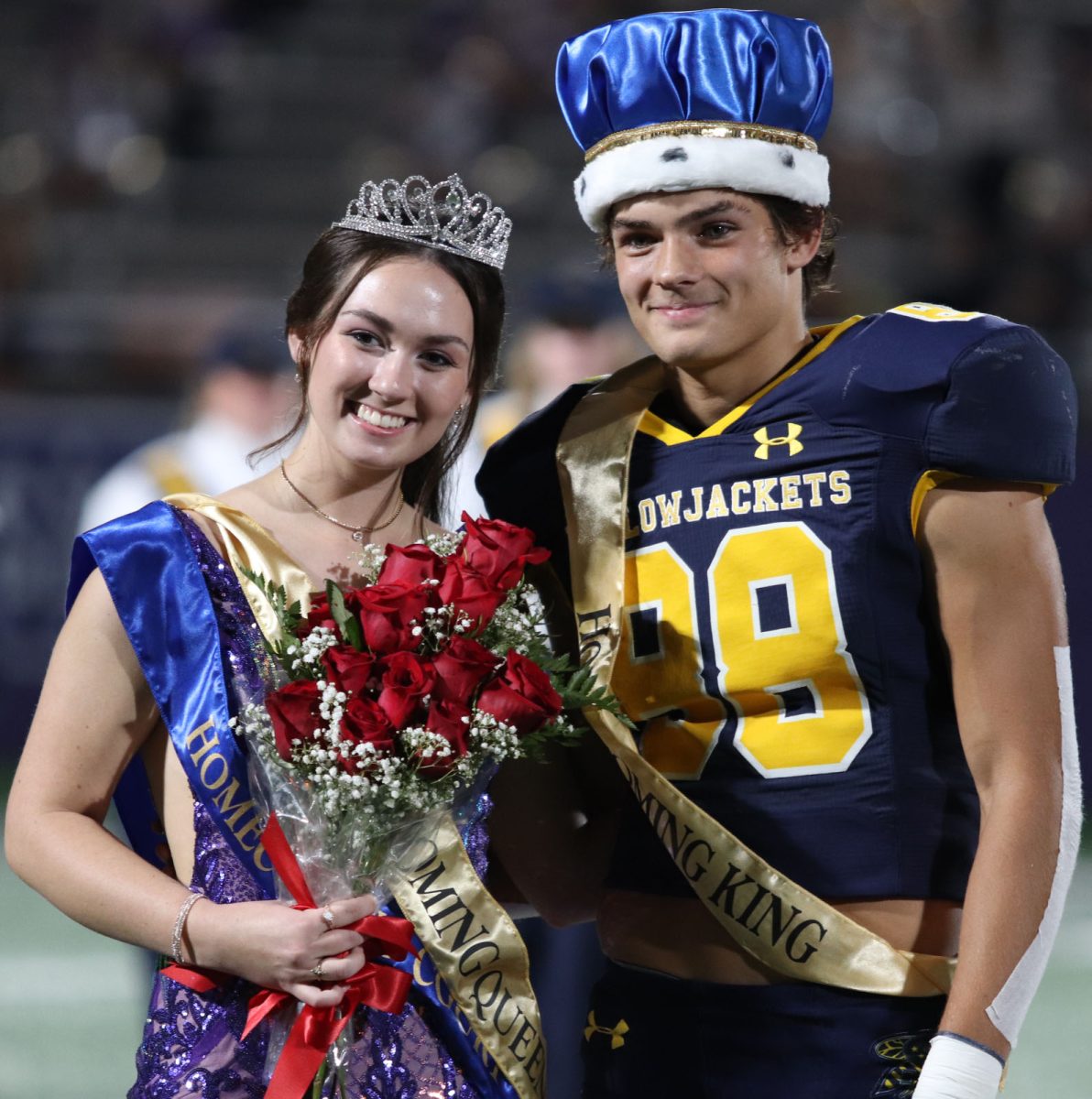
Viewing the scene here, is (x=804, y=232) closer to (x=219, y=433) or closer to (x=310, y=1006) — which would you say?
(x=310, y=1006)

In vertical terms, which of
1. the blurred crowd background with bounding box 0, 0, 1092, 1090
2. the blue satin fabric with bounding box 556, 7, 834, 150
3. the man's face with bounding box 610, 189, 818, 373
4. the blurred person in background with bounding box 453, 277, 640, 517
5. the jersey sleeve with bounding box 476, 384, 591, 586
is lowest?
the jersey sleeve with bounding box 476, 384, 591, 586

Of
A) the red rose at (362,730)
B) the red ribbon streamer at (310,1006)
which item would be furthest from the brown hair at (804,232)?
the red ribbon streamer at (310,1006)

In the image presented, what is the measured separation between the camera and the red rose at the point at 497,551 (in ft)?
7.49

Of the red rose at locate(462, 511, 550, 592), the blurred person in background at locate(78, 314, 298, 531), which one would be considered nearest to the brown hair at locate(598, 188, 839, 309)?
the red rose at locate(462, 511, 550, 592)

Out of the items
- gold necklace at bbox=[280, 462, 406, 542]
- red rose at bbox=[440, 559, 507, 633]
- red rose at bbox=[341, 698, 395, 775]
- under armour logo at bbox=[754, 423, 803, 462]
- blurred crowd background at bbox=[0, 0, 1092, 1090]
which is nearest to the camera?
red rose at bbox=[341, 698, 395, 775]

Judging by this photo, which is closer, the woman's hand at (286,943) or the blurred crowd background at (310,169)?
the woman's hand at (286,943)

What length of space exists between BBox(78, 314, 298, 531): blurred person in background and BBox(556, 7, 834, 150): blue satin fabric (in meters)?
2.75

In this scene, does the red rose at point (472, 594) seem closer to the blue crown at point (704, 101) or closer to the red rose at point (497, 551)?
the red rose at point (497, 551)

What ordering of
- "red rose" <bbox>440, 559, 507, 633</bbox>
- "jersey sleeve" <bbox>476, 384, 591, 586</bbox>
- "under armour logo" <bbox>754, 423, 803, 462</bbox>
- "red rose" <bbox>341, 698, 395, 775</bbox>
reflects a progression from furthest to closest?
"jersey sleeve" <bbox>476, 384, 591, 586</bbox> → "under armour logo" <bbox>754, 423, 803, 462</bbox> → "red rose" <bbox>440, 559, 507, 633</bbox> → "red rose" <bbox>341, 698, 395, 775</bbox>

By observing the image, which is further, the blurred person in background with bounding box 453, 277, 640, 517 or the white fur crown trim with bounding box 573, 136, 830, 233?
the blurred person in background with bounding box 453, 277, 640, 517

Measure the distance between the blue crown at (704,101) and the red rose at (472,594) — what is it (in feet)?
2.04

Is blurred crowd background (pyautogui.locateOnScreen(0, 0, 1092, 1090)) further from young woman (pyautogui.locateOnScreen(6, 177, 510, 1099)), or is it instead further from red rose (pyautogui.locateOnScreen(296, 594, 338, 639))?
red rose (pyautogui.locateOnScreen(296, 594, 338, 639))

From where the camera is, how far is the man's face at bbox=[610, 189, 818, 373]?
8.12 ft

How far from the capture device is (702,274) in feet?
8.08
